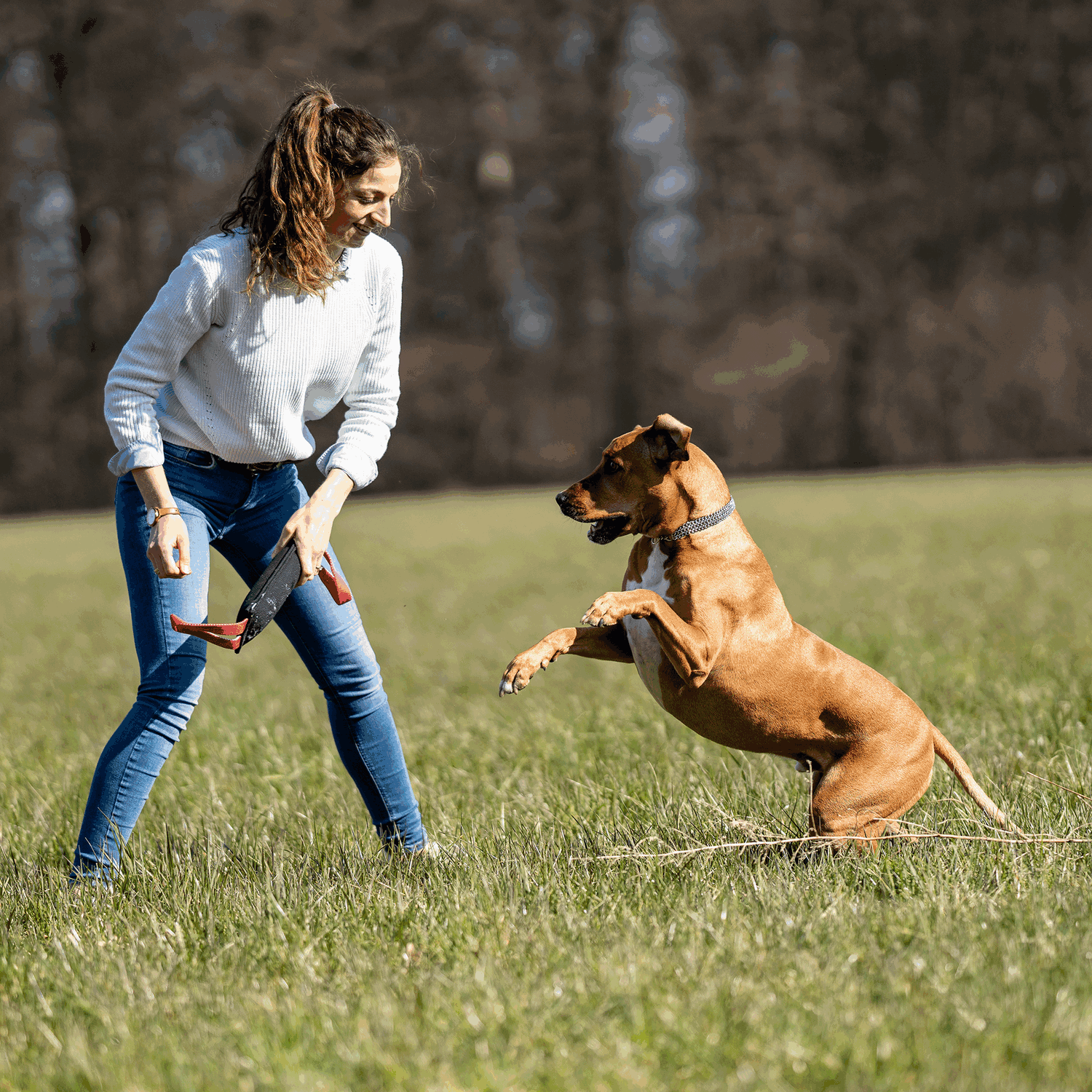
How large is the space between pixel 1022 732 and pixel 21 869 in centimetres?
326

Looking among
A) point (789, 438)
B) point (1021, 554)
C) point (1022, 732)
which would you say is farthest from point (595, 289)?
point (1022, 732)

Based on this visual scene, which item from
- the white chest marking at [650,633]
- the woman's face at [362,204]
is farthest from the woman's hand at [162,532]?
the white chest marking at [650,633]

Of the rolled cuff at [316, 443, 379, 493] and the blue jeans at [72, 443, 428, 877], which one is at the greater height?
the rolled cuff at [316, 443, 379, 493]

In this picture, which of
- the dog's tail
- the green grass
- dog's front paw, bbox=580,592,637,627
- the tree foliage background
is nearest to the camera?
the green grass

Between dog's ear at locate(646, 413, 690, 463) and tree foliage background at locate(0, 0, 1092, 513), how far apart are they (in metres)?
20.2

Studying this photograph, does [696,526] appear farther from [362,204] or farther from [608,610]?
[362,204]

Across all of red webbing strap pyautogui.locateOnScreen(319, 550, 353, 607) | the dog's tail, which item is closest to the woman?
red webbing strap pyautogui.locateOnScreen(319, 550, 353, 607)

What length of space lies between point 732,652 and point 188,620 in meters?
1.40

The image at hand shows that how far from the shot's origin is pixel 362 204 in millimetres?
2676

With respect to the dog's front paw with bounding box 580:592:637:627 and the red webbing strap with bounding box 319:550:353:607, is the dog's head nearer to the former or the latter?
the dog's front paw with bounding box 580:592:637:627

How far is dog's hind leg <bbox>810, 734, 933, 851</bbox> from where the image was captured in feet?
8.82

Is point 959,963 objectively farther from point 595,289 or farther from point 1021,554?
point 595,289

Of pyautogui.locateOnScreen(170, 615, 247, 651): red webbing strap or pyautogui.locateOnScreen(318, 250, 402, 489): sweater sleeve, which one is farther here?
pyautogui.locateOnScreen(318, 250, 402, 489): sweater sleeve

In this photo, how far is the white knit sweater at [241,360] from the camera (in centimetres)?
263
